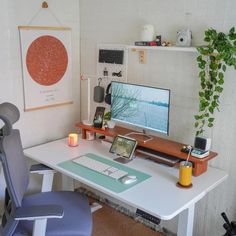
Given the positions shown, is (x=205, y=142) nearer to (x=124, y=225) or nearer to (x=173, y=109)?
(x=173, y=109)

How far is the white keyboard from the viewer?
1.96 metres

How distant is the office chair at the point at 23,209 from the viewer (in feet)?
5.28

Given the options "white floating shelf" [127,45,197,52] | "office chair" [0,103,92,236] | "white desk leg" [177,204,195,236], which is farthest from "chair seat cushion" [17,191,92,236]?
"white floating shelf" [127,45,197,52]

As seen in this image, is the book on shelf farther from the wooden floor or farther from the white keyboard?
the wooden floor

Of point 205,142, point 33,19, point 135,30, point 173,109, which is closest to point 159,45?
point 135,30

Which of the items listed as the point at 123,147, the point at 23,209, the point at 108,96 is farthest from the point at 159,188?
the point at 108,96

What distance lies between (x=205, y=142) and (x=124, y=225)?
1102 millimetres

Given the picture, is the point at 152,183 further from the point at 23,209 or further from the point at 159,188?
the point at 23,209

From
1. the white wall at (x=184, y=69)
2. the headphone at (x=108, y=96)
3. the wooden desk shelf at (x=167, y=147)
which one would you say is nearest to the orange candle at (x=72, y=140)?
the wooden desk shelf at (x=167, y=147)

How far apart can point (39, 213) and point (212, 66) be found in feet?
4.21

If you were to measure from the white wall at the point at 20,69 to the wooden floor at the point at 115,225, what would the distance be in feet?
2.66

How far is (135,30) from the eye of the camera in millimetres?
2428

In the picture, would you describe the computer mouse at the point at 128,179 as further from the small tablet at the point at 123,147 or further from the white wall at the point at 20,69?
the white wall at the point at 20,69

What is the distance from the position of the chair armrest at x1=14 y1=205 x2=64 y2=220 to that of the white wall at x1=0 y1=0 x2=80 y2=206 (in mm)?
989
